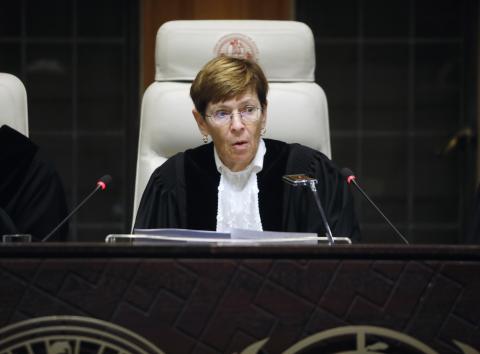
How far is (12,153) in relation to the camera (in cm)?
265

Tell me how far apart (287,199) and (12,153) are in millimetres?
722

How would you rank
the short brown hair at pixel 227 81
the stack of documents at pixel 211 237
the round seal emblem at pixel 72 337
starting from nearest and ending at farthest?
the round seal emblem at pixel 72 337 → the stack of documents at pixel 211 237 → the short brown hair at pixel 227 81

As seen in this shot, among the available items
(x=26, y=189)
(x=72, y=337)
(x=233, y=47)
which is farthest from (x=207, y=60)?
(x=72, y=337)

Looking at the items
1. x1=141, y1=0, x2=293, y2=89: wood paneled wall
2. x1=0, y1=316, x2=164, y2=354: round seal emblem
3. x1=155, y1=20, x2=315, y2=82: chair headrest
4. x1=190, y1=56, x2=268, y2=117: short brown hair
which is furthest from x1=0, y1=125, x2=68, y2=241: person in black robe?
x1=141, y1=0, x2=293, y2=89: wood paneled wall

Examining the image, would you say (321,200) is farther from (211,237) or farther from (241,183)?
(211,237)

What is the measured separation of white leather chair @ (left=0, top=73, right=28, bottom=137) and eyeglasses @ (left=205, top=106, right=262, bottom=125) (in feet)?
2.02

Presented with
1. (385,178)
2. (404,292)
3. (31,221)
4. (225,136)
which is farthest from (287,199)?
(385,178)

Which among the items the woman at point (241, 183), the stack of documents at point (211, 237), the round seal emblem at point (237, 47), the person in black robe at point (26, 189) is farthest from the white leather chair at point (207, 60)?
the stack of documents at point (211, 237)

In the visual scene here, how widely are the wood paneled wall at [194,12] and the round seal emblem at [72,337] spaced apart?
3009 mm

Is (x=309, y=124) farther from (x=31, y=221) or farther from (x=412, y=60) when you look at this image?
(x=412, y=60)

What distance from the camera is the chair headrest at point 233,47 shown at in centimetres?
275

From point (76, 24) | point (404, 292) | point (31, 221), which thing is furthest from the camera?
point (76, 24)

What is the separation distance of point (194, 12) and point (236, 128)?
2.19 meters

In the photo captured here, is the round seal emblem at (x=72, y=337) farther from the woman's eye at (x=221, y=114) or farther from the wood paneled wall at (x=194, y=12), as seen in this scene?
the wood paneled wall at (x=194, y=12)
